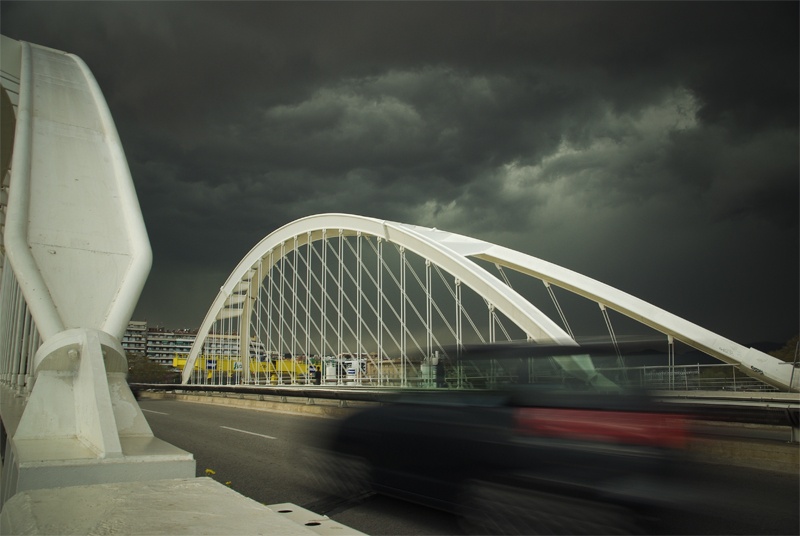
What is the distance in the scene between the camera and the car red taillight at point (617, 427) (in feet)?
11.6

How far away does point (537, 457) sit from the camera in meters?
3.75

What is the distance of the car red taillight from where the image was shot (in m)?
3.54

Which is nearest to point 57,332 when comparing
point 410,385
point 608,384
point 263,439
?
point 410,385

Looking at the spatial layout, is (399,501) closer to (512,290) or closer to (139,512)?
(139,512)

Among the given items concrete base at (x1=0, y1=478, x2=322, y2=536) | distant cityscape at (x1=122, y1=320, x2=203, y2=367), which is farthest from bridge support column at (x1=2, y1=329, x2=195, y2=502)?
distant cityscape at (x1=122, y1=320, x2=203, y2=367)

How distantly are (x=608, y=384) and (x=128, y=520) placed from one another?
3.27 metres

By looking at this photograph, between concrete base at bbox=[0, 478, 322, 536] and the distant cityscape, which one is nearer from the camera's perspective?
concrete base at bbox=[0, 478, 322, 536]

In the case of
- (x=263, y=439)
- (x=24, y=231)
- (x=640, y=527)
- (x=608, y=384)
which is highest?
(x=24, y=231)

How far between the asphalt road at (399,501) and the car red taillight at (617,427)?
0.87ft

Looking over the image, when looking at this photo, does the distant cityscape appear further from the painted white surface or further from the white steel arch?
the painted white surface

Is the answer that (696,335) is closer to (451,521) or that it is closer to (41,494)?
(451,521)

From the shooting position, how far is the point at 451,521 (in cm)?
460

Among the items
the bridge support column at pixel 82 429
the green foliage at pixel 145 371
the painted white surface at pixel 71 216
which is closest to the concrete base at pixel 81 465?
the bridge support column at pixel 82 429

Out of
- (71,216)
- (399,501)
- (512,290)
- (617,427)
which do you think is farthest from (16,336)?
(512,290)
